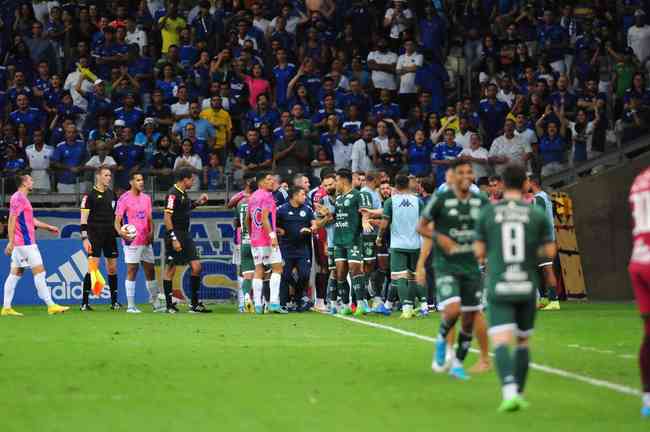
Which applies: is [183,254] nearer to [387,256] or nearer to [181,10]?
[387,256]

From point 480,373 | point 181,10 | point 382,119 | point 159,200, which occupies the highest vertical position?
point 181,10

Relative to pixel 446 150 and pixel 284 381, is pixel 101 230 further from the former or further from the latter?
pixel 284 381

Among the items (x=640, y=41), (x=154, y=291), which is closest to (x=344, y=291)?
(x=154, y=291)

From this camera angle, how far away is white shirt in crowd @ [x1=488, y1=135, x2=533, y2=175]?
25828mm

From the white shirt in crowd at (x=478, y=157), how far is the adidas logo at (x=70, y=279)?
7756 mm

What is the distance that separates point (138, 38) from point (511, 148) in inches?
379

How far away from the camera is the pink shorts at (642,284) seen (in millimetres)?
9391

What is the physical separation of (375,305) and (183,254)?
3436 millimetres

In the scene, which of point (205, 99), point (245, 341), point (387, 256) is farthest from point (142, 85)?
point (245, 341)

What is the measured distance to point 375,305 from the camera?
21.3m

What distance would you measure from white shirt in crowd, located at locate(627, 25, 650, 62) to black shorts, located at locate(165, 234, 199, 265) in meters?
11.3

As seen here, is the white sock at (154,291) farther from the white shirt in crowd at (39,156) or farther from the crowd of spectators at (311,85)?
the white shirt in crowd at (39,156)

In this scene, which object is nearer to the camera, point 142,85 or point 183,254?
point 183,254

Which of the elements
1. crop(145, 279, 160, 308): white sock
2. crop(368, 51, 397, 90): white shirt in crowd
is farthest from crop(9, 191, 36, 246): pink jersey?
crop(368, 51, 397, 90): white shirt in crowd
